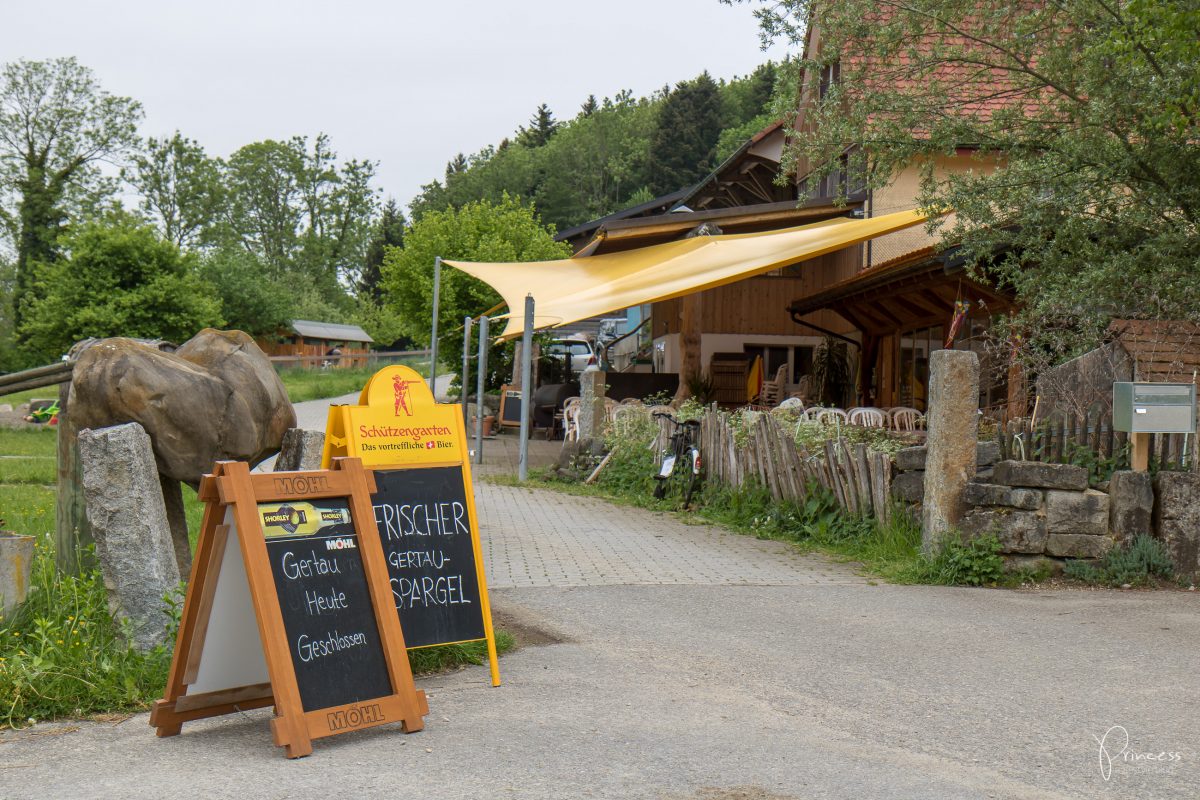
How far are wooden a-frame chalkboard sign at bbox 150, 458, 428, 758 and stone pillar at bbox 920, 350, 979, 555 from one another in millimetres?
4593

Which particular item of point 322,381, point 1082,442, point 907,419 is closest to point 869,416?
point 907,419

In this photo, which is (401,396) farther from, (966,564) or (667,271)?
(667,271)

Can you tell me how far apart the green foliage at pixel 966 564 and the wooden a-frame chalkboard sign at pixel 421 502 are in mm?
3728

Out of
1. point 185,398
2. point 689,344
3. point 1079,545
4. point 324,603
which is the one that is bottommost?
point 1079,545

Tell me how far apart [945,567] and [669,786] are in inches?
183

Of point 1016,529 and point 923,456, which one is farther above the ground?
point 923,456

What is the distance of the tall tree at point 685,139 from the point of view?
70562 mm

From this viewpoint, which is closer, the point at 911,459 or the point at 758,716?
the point at 758,716

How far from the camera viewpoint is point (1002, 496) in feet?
26.0

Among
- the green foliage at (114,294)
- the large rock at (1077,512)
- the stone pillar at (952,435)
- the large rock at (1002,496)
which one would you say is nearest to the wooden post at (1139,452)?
the large rock at (1077,512)

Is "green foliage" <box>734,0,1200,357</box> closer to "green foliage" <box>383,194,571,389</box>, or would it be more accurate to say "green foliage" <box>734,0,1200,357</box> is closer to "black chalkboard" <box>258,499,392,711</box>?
"black chalkboard" <box>258,499,392,711</box>

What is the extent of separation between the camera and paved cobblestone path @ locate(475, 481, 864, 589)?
8195 mm

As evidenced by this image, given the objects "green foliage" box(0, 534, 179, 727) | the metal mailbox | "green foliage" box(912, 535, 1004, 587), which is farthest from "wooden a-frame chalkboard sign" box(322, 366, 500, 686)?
the metal mailbox

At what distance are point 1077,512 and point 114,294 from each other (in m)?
41.9
